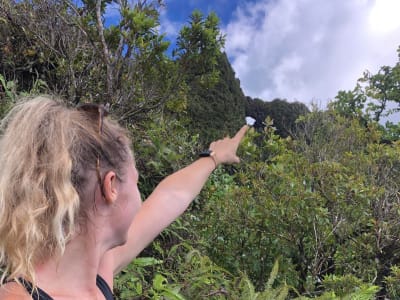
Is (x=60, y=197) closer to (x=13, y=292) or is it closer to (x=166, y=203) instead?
(x=13, y=292)

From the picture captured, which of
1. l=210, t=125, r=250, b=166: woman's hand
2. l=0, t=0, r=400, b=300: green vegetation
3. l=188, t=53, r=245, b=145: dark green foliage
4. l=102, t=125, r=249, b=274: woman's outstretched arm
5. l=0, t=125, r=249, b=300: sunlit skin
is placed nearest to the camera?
l=0, t=125, r=249, b=300: sunlit skin

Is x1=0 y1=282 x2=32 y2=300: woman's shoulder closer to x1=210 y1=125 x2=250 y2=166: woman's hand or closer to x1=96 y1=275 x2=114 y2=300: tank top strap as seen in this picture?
x1=96 y1=275 x2=114 y2=300: tank top strap

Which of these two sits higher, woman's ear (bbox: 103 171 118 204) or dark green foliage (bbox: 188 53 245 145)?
dark green foliage (bbox: 188 53 245 145)

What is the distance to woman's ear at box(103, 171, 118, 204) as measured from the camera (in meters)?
1.30

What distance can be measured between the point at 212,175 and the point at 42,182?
295 cm

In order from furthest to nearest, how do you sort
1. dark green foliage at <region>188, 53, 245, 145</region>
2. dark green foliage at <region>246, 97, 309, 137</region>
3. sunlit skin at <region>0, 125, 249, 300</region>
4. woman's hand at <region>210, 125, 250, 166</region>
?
dark green foliage at <region>246, 97, 309, 137</region> < dark green foliage at <region>188, 53, 245, 145</region> < woman's hand at <region>210, 125, 250, 166</region> < sunlit skin at <region>0, 125, 249, 300</region>

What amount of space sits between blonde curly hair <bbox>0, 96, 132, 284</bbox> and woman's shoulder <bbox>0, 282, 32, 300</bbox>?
0.02 metres

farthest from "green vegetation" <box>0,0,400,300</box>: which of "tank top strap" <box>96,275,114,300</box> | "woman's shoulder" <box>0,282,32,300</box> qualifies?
"woman's shoulder" <box>0,282,32,300</box>

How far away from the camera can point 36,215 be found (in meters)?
1.18

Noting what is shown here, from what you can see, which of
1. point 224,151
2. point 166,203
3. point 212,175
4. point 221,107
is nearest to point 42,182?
point 166,203

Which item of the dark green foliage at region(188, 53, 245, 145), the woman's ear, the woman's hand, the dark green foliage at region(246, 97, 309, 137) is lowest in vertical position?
the woman's ear

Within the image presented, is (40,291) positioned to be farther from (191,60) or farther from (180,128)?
(191,60)

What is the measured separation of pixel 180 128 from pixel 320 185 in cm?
129

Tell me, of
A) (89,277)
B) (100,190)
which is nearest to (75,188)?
(100,190)
